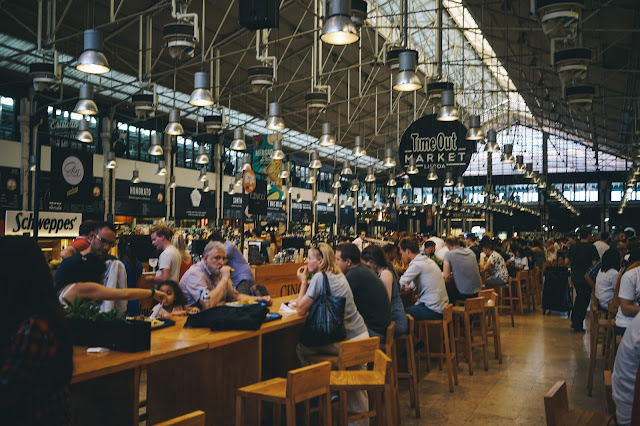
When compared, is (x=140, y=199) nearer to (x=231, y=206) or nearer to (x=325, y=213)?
(x=231, y=206)

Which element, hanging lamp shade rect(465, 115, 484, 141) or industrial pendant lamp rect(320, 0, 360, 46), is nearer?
industrial pendant lamp rect(320, 0, 360, 46)

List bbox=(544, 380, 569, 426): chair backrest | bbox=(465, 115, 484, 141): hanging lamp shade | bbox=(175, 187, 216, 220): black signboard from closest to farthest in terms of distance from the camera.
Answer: bbox=(544, 380, 569, 426): chair backrest < bbox=(465, 115, 484, 141): hanging lamp shade < bbox=(175, 187, 216, 220): black signboard

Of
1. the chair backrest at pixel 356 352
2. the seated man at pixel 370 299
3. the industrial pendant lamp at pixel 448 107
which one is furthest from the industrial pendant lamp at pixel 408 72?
the chair backrest at pixel 356 352

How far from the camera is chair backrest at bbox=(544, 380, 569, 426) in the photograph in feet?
8.41

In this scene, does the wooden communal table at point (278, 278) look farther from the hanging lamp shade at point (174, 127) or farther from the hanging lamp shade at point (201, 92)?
the hanging lamp shade at point (201, 92)

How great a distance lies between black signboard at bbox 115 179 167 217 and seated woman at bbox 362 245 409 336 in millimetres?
16468

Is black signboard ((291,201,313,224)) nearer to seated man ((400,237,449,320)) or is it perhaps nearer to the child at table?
seated man ((400,237,449,320))

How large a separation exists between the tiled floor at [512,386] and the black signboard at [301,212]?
74.5ft

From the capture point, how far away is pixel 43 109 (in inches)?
A: 719

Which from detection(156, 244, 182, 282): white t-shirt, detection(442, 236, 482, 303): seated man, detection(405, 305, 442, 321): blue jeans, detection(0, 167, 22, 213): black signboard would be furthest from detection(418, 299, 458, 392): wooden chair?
detection(0, 167, 22, 213): black signboard

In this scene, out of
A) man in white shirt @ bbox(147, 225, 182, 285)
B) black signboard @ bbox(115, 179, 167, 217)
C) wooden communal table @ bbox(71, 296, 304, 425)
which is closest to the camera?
wooden communal table @ bbox(71, 296, 304, 425)

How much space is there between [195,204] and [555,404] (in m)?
23.0

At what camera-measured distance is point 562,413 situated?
2.79 meters

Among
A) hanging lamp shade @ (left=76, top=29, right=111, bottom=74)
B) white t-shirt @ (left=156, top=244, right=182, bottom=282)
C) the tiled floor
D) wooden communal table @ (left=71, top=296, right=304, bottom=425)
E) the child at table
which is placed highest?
hanging lamp shade @ (left=76, top=29, right=111, bottom=74)
